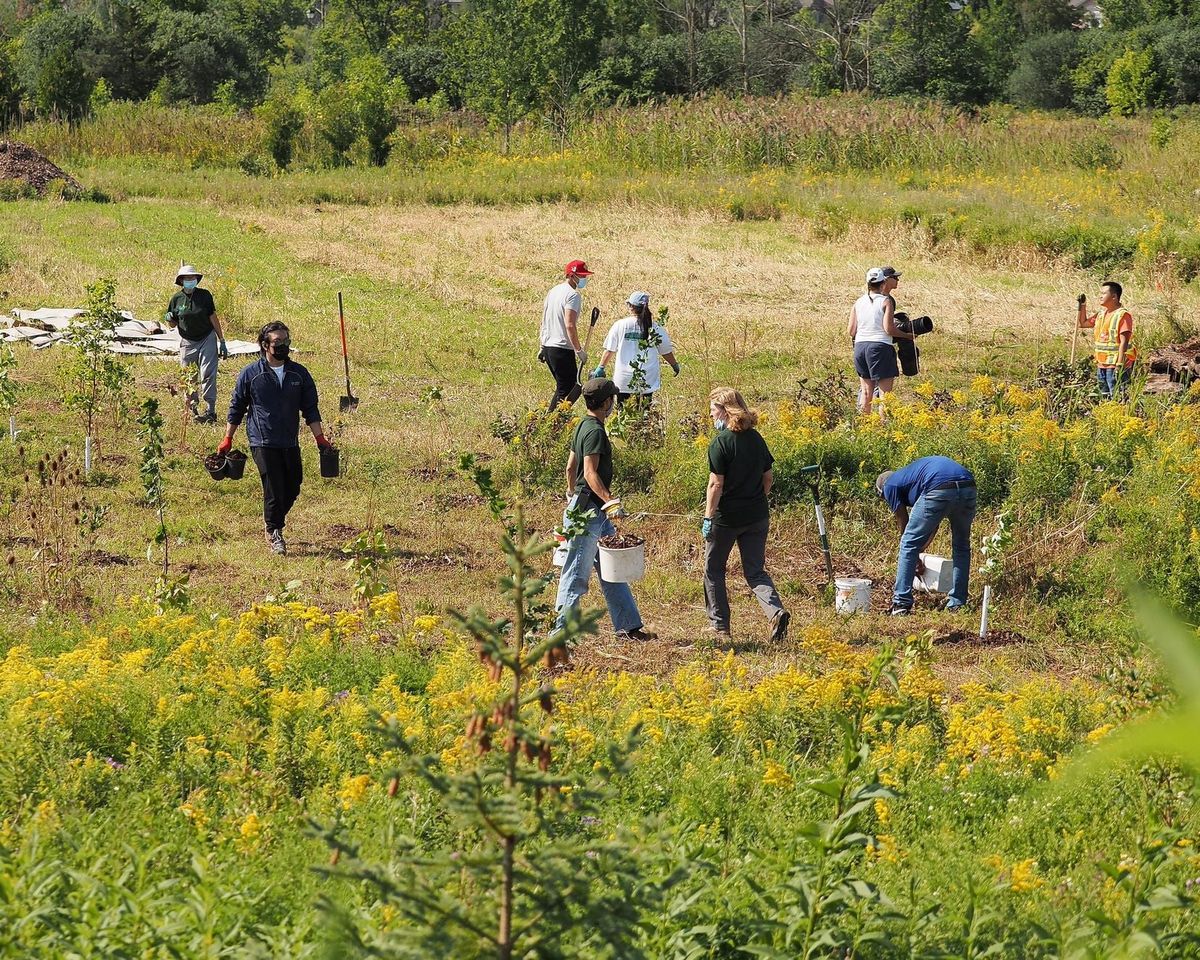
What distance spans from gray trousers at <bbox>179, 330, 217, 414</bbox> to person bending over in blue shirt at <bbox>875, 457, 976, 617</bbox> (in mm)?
6442

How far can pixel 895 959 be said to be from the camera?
4367 mm

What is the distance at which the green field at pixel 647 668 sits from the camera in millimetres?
4277

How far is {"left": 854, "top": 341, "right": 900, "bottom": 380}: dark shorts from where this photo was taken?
12.3 m

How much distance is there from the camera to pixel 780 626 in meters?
8.41

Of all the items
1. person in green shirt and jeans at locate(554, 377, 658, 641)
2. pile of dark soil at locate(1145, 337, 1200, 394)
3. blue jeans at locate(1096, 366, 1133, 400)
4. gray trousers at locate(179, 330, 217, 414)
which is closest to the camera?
person in green shirt and jeans at locate(554, 377, 658, 641)

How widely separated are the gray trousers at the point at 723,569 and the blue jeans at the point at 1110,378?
523cm

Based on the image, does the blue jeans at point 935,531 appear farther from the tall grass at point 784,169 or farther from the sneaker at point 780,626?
the tall grass at point 784,169

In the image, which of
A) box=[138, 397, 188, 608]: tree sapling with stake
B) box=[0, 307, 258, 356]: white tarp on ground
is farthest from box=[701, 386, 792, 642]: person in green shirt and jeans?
box=[0, 307, 258, 356]: white tarp on ground

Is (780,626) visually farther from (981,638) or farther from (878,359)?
(878,359)

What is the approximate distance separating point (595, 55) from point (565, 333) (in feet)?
142

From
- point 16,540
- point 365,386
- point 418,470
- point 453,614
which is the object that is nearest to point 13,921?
point 453,614

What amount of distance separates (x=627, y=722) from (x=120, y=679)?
2.23 m

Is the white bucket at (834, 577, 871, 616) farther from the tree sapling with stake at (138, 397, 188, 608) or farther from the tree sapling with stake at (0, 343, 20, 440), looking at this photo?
the tree sapling with stake at (0, 343, 20, 440)

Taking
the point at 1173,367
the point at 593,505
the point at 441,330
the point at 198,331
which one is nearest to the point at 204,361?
the point at 198,331
